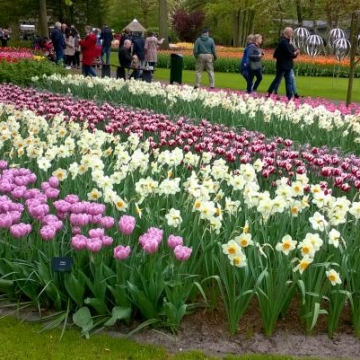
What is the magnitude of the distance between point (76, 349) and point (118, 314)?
29cm

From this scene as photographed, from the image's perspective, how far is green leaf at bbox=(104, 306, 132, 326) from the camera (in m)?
3.40

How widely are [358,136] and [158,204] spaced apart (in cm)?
419

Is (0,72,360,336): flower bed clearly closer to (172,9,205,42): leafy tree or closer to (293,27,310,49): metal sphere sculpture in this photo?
(293,27,310,49): metal sphere sculpture

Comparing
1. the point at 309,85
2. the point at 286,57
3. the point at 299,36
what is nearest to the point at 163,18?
the point at 299,36

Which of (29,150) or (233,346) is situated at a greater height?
(29,150)

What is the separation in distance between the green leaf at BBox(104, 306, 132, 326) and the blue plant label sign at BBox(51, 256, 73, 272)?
35 centimetres

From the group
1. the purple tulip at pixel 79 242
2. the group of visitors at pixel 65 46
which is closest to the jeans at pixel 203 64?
the group of visitors at pixel 65 46

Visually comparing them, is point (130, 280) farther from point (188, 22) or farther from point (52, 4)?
point (188, 22)

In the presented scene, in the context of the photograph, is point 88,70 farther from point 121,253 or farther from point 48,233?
point 121,253

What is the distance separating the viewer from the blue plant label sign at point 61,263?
3.43 m

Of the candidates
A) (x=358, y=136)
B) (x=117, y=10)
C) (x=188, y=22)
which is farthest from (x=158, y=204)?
(x=117, y=10)

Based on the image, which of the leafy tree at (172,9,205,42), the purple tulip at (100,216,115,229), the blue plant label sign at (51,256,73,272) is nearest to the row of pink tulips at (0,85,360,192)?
the purple tulip at (100,216,115,229)

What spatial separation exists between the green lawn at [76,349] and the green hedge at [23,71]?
35.2 ft

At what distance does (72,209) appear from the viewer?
12.6 feet
